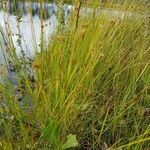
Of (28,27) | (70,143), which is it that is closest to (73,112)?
(70,143)

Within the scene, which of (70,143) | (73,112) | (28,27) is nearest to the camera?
(70,143)

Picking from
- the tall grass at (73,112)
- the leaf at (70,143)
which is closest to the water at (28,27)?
the tall grass at (73,112)

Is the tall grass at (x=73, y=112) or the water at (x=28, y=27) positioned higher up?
the tall grass at (x=73, y=112)

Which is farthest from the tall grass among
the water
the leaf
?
the water

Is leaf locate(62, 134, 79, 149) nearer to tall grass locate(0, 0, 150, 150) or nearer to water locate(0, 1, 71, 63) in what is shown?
tall grass locate(0, 0, 150, 150)

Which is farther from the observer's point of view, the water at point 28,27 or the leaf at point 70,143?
the water at point 28,27

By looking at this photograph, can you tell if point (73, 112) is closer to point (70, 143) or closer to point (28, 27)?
point (70, 143)

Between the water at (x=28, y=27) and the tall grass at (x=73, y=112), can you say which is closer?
the tall grass at (x=73, y=112)

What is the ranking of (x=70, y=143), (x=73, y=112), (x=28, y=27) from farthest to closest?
(x=28, y=27)
(x=73, y=112)
(x=70, y=143)

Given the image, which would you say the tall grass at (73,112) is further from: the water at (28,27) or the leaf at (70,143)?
the water at (28,27)

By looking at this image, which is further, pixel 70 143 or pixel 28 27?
pixel 28 27

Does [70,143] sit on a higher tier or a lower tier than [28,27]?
higher

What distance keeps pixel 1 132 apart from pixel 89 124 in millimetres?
402

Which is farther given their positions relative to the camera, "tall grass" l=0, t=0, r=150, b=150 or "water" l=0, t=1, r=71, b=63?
"water" l=0, t=1, r=71, b=63
